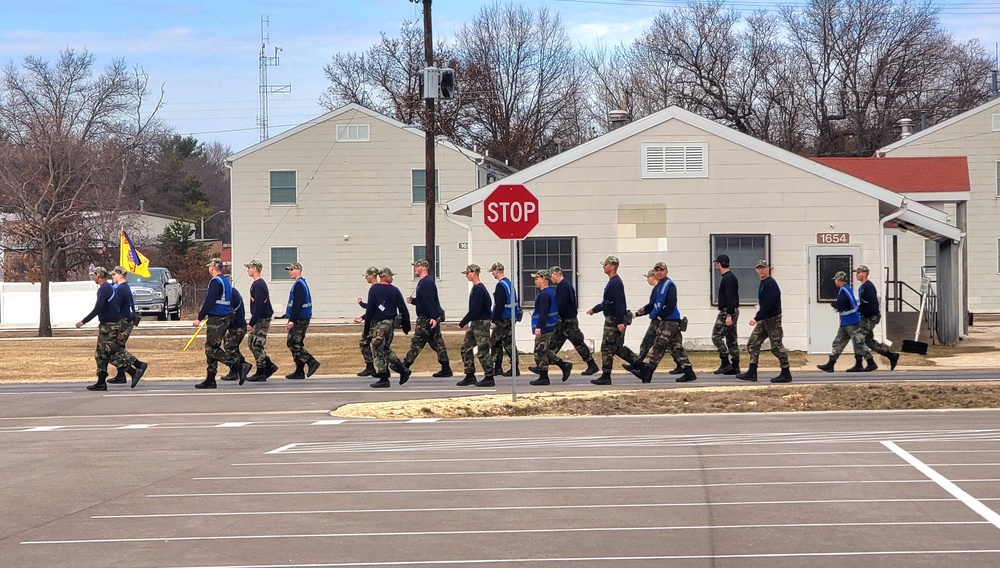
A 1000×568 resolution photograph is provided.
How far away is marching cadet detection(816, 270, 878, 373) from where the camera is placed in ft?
66.7

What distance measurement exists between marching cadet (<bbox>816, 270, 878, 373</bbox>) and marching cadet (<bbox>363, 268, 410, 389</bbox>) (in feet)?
22.7

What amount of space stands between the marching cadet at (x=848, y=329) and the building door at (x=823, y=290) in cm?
383

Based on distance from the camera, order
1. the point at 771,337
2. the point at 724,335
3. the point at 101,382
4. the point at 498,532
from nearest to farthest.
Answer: the point at 498,532 → the point at 771,337 → the point at 101,382 → the point at 724,335

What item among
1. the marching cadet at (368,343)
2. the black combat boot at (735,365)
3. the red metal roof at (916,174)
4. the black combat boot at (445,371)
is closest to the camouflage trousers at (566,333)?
the black combat boot at (445,371)

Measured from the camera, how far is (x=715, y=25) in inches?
2410

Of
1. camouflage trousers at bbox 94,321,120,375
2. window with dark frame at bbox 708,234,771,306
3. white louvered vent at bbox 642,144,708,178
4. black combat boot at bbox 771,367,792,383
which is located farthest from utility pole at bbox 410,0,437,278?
black combat boot at bbox 771,367,792,383

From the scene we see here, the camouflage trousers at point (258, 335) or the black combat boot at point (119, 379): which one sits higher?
the camouflage trousers at point (258, 335)

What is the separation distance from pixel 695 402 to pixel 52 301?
1390 inches

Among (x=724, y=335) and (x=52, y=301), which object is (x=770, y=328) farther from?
(x=52, y=301)

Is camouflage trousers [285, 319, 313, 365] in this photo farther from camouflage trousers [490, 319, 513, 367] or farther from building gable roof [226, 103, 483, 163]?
building gable roof [226, 103, 483, 163]

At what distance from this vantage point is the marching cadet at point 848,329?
20.3 meters

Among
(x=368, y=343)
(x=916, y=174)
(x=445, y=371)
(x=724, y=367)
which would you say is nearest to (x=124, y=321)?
(x=368, y=343)

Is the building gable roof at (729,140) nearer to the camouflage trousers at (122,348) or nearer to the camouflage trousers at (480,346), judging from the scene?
the camouflage trousers at (480,346)

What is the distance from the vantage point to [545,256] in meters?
25.1
